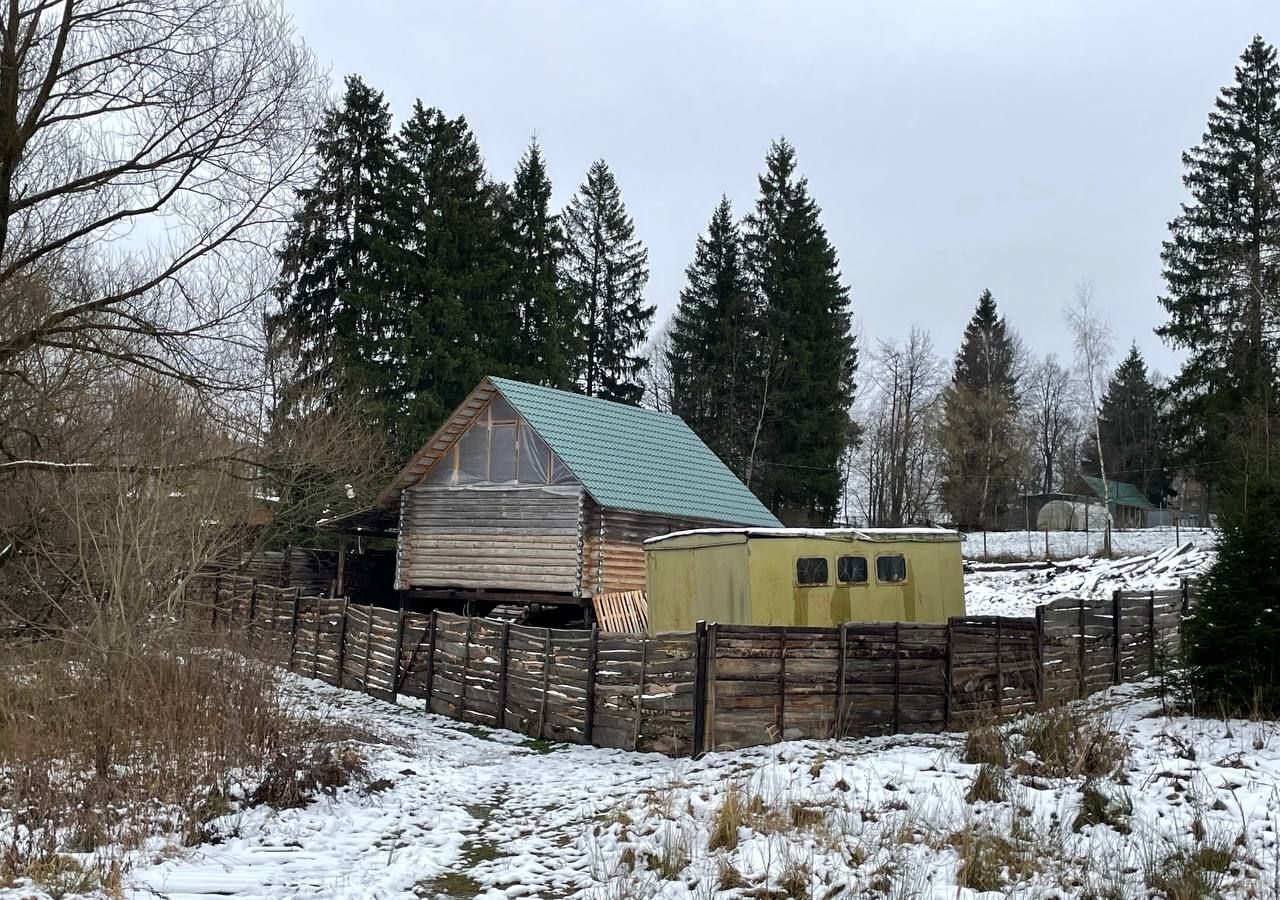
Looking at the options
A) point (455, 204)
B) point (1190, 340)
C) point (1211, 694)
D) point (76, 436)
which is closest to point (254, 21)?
point (76, 436)

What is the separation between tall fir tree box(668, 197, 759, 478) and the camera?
1889 inches

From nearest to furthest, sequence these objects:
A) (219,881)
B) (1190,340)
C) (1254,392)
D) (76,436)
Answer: (219,881), (76,436), (1254,392), (1190,340)

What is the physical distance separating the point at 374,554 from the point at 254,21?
2235 cm

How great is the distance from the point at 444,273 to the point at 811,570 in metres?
27.7

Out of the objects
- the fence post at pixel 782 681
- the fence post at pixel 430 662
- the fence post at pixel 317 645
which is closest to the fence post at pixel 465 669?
the fence post at pixel 430 662

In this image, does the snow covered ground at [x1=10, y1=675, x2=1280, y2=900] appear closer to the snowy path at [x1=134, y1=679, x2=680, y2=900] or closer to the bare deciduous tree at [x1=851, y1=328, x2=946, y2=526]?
the snowy path at [x1=134, y1=679, x2=680, y2=900]

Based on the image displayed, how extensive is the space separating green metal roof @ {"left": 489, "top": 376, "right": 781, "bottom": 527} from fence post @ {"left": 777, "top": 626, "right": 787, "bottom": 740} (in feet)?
37.7

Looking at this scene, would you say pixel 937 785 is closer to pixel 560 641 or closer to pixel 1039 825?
pixel 1039 825

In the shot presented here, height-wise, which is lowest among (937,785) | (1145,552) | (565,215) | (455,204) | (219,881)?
(219,881)

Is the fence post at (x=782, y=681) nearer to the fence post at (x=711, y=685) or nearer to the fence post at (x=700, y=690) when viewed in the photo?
the fence post at (x=711, y=685)

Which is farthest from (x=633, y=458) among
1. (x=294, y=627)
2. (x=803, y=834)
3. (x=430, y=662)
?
(x=803, y=834)

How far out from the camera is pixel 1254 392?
3275 cm

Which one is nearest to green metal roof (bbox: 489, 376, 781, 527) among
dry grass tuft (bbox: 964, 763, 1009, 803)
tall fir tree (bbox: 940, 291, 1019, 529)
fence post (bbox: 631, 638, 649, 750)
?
fence post (bbox: 631, 638, 649, 750)

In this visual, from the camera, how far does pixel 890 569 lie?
56.4 feet
